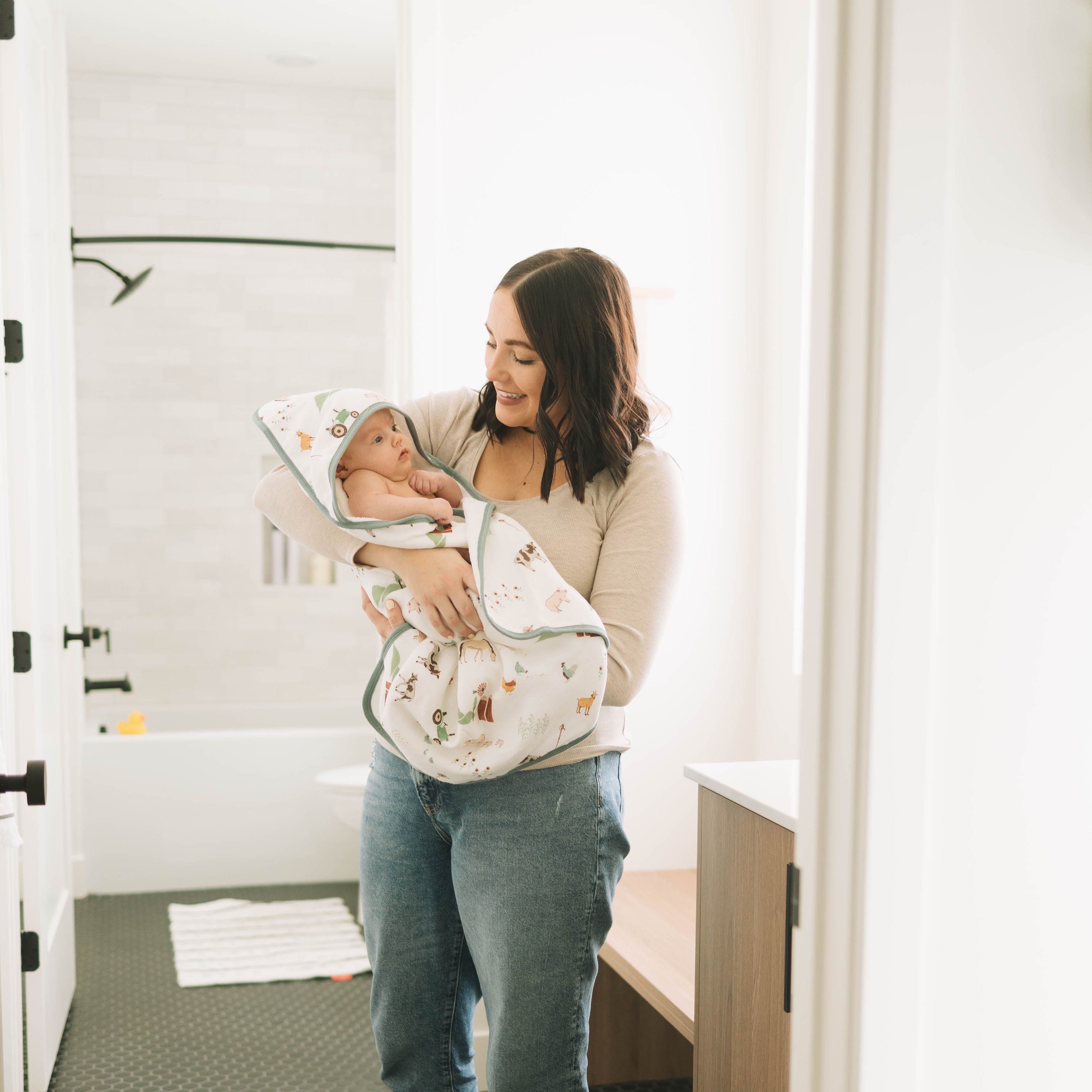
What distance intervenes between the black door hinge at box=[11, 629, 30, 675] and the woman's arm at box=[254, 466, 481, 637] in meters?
0.86

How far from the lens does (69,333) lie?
3.22 metres

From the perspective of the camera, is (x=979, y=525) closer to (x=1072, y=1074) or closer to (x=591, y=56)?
(x=1072, y=1074)

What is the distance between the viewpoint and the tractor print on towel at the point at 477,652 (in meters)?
1.22

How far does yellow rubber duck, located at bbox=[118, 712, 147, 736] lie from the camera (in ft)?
11.9

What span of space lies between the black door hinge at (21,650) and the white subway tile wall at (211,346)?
7.90 feet

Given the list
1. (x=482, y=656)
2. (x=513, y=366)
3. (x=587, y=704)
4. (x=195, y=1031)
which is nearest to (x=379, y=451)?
(x=513, y=366)

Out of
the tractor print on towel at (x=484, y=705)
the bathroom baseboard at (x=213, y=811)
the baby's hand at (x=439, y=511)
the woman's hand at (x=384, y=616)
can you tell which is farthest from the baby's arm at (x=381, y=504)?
the bathroom baseboard at (x=213, y=811)

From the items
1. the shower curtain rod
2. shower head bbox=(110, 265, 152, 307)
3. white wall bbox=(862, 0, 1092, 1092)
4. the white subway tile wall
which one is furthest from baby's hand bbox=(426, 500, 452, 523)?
the white subway tile wall

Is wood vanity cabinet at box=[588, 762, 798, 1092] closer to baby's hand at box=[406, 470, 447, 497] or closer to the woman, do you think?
the woman

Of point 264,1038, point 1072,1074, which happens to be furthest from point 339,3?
point 1072,1074

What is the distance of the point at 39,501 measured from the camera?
2273 millimetres

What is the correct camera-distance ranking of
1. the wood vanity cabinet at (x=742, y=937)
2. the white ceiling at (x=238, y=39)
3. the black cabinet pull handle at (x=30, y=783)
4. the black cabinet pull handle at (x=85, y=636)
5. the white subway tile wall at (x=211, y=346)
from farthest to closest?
the white subway tile wall at (x=211, y=346), the white ceiling at (x=238, y=39), the black cabinet pull handle at (x=85, y=636), the wood vanity cabinet at (x=742, y=937), the black cabinet pull handle at (x=30, y=783)

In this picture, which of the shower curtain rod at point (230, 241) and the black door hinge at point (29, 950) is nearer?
the black door hinge at point (29, 950)

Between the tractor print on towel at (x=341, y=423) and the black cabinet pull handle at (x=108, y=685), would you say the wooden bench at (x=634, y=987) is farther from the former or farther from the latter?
the black cabinet pull handle at (x=108, y=685)
